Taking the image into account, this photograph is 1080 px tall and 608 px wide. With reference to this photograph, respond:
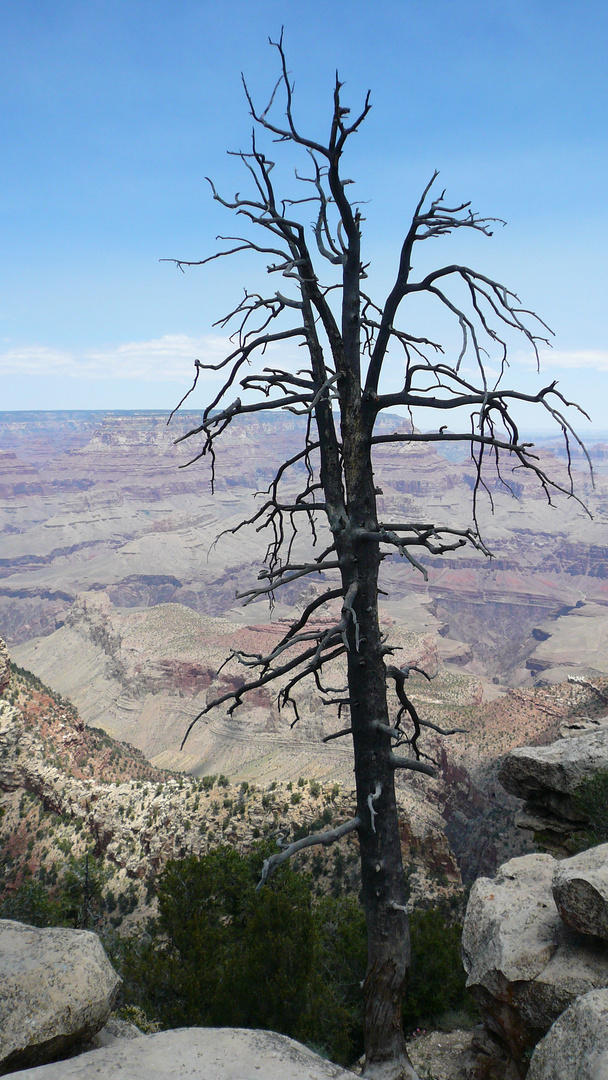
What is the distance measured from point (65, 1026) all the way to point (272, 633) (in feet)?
298

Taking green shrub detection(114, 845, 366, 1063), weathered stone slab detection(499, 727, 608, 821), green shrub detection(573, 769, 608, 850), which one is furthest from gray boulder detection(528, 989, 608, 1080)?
weathered stone slab detection(499, 727, 608, 821)

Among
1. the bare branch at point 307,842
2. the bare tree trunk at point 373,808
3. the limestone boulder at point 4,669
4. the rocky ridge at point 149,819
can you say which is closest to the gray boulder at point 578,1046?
the bare tree trunk at point 373,808

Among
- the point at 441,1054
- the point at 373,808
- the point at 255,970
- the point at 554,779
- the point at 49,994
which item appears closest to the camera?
the point at 49,994

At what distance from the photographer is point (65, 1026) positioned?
560 centimetres

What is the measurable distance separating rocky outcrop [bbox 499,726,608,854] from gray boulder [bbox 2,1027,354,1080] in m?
7.53

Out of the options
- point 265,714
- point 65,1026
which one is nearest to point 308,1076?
point 65,1026

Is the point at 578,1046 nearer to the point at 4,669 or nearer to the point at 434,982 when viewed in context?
the point at 434,982

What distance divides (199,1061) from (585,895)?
12.6 feet

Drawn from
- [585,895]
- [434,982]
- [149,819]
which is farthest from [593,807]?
[149,819]

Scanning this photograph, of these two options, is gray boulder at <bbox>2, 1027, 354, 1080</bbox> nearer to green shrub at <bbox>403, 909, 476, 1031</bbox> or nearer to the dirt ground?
the dirt ground

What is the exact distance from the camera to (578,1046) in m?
4.83

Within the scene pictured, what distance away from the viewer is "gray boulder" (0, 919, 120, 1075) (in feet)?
17.7

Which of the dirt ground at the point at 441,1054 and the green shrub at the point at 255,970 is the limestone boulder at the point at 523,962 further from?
the green shrub at the point at 255,970

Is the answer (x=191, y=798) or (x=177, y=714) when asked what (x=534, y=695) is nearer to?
(x=191, y=798)
